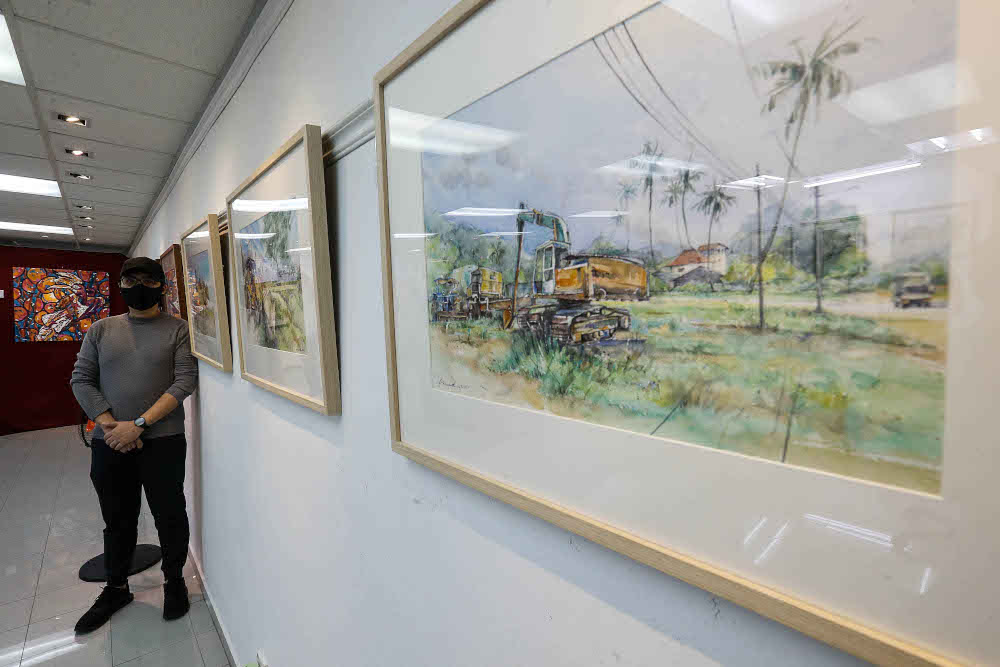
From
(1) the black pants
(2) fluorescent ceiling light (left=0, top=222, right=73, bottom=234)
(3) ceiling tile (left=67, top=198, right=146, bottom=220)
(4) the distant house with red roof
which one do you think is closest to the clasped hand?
(1) the black pants

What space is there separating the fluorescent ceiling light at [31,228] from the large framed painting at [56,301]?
1094 mm

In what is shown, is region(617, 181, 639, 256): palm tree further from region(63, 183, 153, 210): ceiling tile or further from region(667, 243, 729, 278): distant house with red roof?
region(63, 183, 153, 210): ceiling tile

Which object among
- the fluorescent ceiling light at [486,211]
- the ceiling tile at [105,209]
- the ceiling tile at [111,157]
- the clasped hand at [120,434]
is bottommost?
the clasped hand at [120,434]

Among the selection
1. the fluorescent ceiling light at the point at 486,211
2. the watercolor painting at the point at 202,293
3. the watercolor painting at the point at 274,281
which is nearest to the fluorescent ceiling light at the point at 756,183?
the fluorescent ceiling light at the point at 486,211

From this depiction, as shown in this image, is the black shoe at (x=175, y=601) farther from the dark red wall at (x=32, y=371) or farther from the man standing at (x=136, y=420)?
the dark red wall at (x=32, y=371)

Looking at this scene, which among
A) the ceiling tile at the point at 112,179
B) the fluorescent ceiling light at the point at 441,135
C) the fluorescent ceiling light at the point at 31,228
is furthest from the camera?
the fluorescent ceiling light at the point at 31,228

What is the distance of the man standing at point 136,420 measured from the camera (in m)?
2.31

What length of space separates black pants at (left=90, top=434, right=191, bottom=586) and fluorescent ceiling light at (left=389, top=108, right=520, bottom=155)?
8.06 feet

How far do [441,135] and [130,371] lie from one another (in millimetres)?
2435

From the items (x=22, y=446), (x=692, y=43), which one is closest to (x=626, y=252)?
(x=692, y=43)

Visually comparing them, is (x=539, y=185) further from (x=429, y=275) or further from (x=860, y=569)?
(x=860, y=569)

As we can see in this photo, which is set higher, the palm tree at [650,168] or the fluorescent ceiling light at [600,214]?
the palm tree at [650,168]

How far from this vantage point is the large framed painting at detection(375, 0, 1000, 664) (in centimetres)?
32

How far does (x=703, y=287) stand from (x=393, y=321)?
624 millimetres
